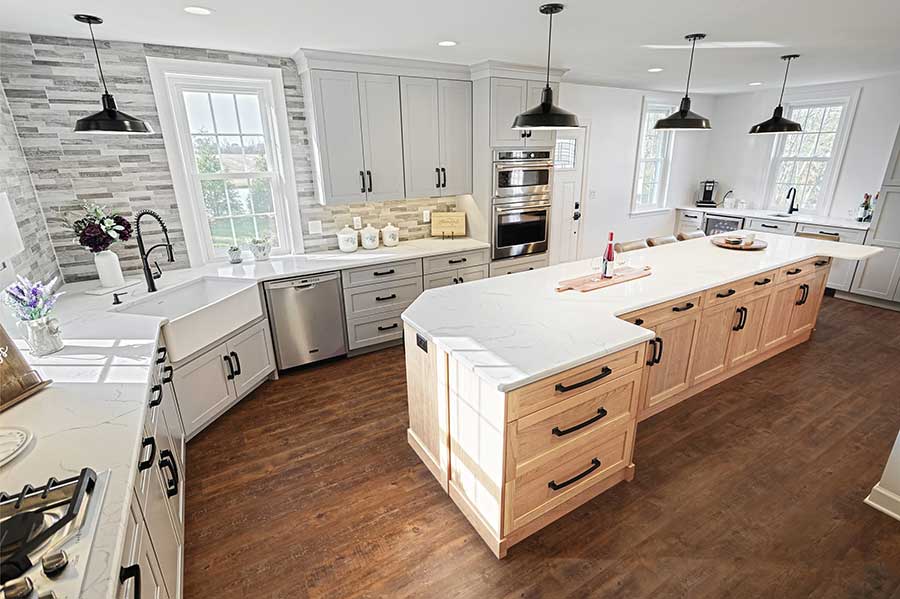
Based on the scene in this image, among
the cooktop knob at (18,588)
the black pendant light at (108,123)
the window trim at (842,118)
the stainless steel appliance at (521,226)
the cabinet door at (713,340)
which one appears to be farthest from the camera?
the window trim at (842,118)

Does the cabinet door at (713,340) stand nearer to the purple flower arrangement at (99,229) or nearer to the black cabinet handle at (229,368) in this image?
the black cabinet handle at (229,368)

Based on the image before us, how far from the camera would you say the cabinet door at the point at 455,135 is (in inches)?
157

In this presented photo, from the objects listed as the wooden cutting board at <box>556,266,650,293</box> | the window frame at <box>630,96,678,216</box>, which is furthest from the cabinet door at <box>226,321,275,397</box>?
the window frame at <box>630,96,678,216</box>

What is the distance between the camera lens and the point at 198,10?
2307mm

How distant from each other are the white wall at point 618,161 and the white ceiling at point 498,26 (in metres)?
1.53

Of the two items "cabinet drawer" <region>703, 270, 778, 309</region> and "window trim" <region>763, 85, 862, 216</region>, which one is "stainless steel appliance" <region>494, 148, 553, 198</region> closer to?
"cabinet drawer" <region>703, 270, 778, 309</region>

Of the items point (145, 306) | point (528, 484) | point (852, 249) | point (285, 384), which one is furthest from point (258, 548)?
point (852, 249)

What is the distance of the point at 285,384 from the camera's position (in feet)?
11.1

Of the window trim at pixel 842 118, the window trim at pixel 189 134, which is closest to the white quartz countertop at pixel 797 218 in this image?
the window trim at pixel 842 118

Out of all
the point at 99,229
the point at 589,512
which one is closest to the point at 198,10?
the point at 99,229

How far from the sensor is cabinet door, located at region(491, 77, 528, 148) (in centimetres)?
394

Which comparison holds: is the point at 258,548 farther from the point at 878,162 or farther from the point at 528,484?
the point at 878,162

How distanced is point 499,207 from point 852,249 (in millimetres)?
2998

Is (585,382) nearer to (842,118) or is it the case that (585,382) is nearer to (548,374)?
(548,374)
